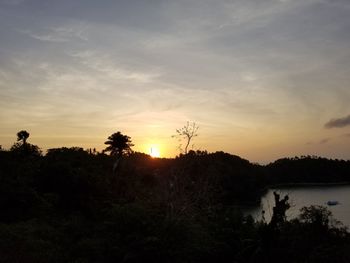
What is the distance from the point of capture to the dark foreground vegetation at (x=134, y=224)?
18734mm

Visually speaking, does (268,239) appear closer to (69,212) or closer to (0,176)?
(69,212)

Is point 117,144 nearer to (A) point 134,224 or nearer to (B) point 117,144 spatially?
(B) point 117,144

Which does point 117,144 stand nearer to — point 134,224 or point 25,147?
point 25,147

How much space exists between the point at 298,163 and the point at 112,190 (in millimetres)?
163276

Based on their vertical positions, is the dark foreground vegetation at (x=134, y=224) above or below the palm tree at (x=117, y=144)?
below

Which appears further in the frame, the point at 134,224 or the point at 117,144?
the point at 117,144

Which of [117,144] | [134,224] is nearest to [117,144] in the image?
[117,144]

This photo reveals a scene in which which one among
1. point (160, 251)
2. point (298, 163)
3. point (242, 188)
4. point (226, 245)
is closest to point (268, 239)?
point (226, 245)

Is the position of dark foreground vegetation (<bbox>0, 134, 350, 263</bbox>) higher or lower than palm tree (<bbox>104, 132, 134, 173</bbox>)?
lower

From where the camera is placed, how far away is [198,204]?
26.8m

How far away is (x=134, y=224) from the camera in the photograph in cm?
1927

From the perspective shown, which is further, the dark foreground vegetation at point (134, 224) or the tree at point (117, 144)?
the tree at point (117, 144)

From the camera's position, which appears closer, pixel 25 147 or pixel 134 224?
pixel 134 224

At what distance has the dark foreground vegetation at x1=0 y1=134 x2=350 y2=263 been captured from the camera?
18.7 metres
